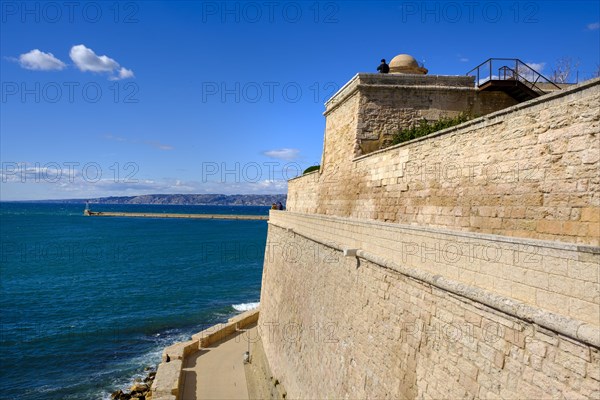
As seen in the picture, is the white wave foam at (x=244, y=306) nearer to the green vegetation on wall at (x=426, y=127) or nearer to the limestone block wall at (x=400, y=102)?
the limestone block wall at (x=400, y=102)

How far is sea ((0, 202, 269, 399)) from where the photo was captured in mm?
17781

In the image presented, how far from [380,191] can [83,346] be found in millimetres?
18926

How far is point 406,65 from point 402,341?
8834 mm

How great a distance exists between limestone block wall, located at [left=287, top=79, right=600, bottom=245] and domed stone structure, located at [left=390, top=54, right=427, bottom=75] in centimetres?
468

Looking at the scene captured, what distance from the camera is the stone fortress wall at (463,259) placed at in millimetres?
3967

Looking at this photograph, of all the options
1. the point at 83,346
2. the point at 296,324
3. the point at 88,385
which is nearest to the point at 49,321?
the point at 83,346

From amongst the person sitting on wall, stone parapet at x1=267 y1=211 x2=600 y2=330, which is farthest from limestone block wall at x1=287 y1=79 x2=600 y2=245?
the person sitting on wall

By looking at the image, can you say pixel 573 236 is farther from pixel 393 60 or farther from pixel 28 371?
pixel 28 371

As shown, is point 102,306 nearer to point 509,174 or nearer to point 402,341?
point 402,341

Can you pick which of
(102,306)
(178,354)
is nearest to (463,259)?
(178,354)

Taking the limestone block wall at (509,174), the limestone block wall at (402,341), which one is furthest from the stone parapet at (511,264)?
the limestone block wall at (509,174)

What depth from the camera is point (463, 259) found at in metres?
5.32

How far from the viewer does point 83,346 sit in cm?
2077

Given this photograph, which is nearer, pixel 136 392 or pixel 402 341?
pixel 402 341
